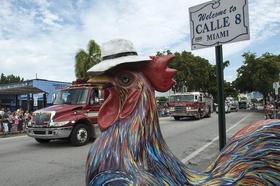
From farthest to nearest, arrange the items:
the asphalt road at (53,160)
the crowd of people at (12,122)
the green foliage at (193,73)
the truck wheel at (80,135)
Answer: the green foliage at (193,73) → the crowd of people at (12,122) → the truck wheel at (80,135) → the asphalt road at (53,160)

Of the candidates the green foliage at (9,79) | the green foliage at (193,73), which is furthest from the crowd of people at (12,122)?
the green foliage at (9,79)

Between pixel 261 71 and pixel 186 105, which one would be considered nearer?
pixel 186 105

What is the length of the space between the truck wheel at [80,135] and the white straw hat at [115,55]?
12231 mm

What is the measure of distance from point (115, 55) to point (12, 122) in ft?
76.4

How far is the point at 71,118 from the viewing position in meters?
14.6

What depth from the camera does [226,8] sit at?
518cm

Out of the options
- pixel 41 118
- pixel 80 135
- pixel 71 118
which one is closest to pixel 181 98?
pixel 80 135

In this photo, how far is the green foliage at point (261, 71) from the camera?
197ft

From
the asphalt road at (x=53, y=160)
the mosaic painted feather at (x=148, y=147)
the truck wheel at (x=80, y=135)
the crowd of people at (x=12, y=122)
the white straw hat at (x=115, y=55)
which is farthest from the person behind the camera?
the crowd of people at (x=12, y=122)

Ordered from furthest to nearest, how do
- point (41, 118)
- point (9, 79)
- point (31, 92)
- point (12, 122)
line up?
1. point (9, 79)
2. point (31, 92)
3. point (12, 122)
4. point (41, 118)

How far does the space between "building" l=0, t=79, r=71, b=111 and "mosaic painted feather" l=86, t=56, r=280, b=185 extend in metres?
20.1

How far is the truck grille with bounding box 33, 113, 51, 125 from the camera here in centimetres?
1453

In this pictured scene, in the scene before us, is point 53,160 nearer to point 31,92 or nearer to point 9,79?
point 31,92

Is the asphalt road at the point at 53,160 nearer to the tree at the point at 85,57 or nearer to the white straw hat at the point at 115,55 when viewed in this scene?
the white straw hat at the point at 115,55
